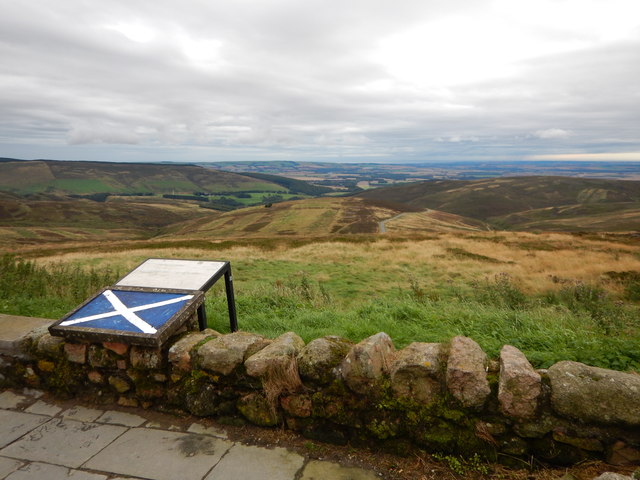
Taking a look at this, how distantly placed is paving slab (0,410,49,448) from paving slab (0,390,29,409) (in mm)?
149

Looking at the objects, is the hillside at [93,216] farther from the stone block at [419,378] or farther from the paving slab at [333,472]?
the stone block at [419,378]

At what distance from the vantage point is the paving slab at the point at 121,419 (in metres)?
4.25

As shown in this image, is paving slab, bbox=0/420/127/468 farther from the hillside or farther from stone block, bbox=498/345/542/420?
the hillside

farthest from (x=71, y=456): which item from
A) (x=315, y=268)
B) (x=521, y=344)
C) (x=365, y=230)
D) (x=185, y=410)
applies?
(x=365, y=230)

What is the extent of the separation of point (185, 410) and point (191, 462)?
33.4 inches

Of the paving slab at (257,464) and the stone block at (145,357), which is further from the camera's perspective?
the stone block at (145,357)

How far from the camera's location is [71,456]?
12.2 feet

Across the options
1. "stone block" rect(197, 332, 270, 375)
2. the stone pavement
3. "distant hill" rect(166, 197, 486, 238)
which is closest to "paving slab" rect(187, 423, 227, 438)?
the stone pavement

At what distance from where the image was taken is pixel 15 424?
4.25 metres

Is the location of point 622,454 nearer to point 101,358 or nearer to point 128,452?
point 128,452

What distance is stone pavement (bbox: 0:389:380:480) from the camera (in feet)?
11.3

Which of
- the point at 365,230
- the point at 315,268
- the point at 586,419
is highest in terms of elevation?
the point at 586,419

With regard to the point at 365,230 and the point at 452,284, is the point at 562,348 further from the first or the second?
the point at 365,230

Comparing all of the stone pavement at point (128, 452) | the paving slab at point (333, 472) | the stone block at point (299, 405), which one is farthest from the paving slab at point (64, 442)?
the paving slab at point (333, 472)
